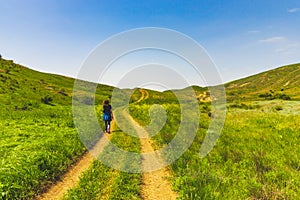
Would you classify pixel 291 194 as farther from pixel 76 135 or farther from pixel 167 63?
pixel 76 135

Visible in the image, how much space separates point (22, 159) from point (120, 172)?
3.77 m

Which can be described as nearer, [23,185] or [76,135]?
[23,185]

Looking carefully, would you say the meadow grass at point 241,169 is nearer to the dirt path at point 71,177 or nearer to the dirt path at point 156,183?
the dirt path at point 156,183

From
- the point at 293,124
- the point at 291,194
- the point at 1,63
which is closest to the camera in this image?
the point at 291,194

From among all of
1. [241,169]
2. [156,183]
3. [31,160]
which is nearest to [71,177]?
[31,160]

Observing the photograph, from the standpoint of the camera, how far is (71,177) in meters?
10.7

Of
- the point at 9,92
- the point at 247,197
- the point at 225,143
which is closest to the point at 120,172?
the point at 247,197

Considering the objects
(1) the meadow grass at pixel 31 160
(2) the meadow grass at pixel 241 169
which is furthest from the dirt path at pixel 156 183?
(1) the meadow grass at pixel 31 160

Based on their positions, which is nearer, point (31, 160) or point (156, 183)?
point (156, 183)

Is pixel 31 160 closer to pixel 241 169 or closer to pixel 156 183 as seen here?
pixel 156 183

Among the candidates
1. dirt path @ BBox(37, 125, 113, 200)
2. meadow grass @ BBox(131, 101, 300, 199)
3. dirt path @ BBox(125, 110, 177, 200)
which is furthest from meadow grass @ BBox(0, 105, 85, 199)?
meadow grass @ BBox(131, 101, 300, 199)

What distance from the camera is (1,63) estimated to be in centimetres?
7250

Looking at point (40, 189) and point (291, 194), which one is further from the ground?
point (291, 194)

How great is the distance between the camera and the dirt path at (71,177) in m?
9.12
